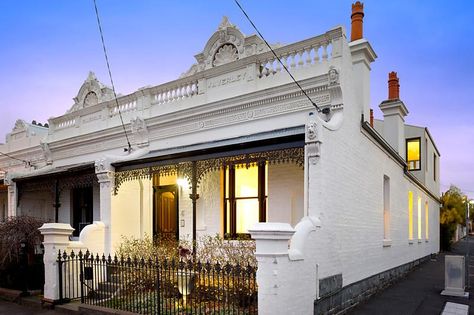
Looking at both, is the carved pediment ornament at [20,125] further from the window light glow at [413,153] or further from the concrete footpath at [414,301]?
the window light glow at [413,153]

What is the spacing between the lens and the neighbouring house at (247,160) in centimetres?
872

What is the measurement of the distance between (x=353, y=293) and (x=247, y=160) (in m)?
3.84

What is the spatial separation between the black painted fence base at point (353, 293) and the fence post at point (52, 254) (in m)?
5.97

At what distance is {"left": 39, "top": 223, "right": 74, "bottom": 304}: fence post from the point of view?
9.88m

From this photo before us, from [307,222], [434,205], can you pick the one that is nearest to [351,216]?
[307,222]

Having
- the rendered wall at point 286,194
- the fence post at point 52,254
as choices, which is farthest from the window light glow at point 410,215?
the fence post at point 52,254

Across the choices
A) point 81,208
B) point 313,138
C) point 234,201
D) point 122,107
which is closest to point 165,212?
point 234,201

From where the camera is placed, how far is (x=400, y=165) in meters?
15.8

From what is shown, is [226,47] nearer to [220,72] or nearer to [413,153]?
[220,72]

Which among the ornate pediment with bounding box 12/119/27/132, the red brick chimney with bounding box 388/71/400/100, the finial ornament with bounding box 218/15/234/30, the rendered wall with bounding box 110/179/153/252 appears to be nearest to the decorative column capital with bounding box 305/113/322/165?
the finial ornament with bounding box 218/15/234/30

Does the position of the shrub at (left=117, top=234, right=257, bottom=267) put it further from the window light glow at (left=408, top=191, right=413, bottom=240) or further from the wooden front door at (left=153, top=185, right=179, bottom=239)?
the window light glow at (left=408, top=191, right=413, bottom=240)

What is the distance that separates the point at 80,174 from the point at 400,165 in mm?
10993

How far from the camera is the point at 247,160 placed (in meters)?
9.33

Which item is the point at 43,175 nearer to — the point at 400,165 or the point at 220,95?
the point at 220,95
